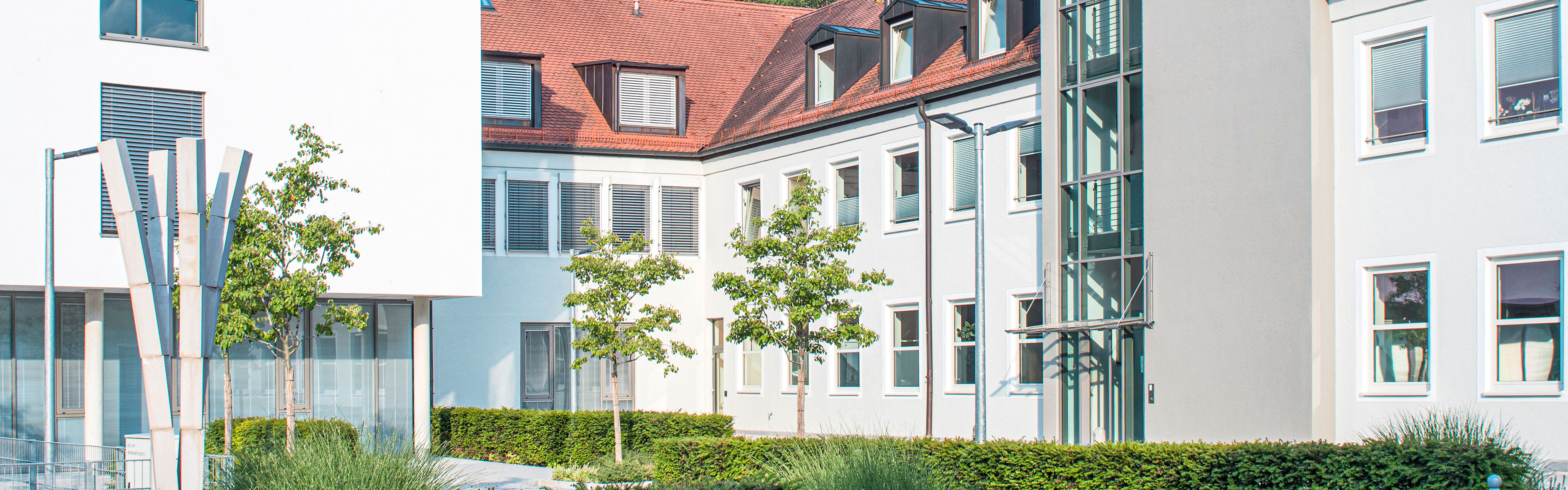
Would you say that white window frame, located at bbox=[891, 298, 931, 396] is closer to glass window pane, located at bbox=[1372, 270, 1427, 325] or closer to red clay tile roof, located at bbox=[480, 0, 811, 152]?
red clay tile roof, located at bbox=[480, 0, 811, 152]

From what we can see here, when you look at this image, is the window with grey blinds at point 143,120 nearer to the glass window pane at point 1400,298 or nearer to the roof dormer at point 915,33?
the roof dormer at point 915,33

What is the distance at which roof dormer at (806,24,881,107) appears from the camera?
27.1 meters

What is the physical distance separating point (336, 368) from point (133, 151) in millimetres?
5522

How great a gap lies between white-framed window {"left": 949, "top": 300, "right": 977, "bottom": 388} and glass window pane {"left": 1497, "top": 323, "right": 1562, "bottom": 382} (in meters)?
9.20

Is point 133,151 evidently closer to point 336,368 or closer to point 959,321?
point 336,368

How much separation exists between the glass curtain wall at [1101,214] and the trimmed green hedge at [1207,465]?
4.79 metres

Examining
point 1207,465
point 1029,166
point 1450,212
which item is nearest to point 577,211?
point 1029,166

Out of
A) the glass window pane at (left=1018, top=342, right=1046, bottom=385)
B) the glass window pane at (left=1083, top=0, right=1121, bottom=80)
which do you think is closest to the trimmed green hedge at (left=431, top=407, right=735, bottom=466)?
the glass window pane at (left=1018, top=342, right=1046, bottom=385)

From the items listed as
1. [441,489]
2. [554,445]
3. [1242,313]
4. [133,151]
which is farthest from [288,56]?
[1242,313]

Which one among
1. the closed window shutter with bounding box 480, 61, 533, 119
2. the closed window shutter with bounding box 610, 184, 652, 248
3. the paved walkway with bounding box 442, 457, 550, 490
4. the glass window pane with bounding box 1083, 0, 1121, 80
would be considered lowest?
the paved walkway with bounding box 442, 457, 550, 490

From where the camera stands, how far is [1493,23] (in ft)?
50.1

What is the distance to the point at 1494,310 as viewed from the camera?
15102mm

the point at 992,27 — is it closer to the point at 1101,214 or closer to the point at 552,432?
the point at 1101,214

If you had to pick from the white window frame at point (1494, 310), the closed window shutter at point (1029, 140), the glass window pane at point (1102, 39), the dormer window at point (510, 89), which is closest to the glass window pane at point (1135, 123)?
the glass window pane at point (1102, 39)
